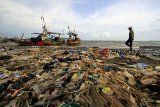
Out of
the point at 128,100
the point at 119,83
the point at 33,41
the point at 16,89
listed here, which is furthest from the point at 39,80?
the point at 33,41

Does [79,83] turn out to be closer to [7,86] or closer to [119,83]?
[119,83]

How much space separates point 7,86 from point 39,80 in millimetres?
1161

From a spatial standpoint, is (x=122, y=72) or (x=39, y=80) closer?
(x=39, y=80)

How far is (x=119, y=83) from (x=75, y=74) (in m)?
1.74

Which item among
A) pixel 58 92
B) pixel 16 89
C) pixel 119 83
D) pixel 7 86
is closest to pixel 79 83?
pixel 58 92

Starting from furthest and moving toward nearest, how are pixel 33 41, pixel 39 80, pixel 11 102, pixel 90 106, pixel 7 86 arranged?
pixel 33 41 → pixel 39 80 → pixel 7 86 → pixel 11 102 → pixel 90 106

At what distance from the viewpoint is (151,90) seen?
24.2ft

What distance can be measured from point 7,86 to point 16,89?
2.16 ft

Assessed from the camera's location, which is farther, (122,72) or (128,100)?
(122,72)

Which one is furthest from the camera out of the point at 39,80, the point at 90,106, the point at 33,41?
the point at 33,41

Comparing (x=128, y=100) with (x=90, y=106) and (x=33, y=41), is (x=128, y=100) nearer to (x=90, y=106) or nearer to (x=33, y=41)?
(x=90, y=106)

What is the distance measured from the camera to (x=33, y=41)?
127ft

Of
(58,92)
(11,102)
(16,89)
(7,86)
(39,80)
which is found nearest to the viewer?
(11,102)

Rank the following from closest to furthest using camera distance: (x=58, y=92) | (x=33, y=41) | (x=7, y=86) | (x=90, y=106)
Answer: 1. (x=90, y=106)
2. (x=58, y=92)
3. (x=7, y=86)
4. (x=33, y=41)
